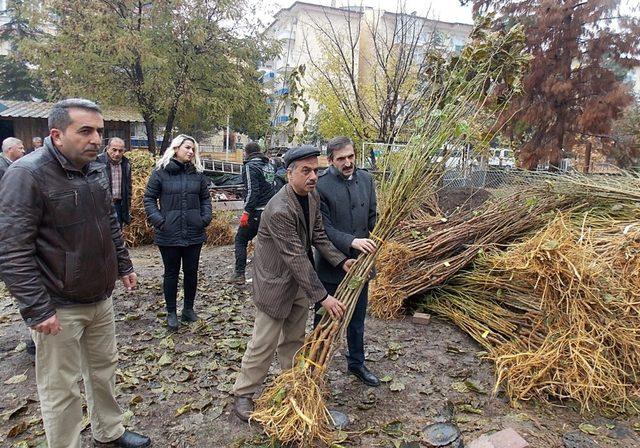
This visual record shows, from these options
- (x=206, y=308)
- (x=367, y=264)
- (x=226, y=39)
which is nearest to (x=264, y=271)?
(x=367, y=264)

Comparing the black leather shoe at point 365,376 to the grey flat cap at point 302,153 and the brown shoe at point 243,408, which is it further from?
the grey flat cap at point 302,153

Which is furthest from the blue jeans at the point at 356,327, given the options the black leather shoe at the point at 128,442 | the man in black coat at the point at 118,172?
the man in black coat at the point at 118,172

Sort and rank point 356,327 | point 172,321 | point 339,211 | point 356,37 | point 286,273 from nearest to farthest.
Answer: point 286,273
point 339,211
point 356,327
point 172,321
point 356,37

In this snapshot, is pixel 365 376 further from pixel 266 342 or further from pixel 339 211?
pixel 339 211

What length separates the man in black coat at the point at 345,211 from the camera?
9.82 feet

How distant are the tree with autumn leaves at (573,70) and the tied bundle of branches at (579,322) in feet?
36.6

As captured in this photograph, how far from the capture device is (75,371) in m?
2.15

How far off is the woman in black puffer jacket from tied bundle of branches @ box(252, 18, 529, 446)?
1.68m

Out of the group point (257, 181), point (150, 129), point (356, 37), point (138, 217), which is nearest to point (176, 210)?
point (257, 181)

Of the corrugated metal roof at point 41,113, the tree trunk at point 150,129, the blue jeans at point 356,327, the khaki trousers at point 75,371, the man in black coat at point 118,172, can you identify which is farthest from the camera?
the corrugated metal roof at point 41,113

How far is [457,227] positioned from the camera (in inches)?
175

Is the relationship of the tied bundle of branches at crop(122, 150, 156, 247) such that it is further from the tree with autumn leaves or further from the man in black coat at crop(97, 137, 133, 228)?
the tree with autumn leaves

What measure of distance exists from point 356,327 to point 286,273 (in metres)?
0.85

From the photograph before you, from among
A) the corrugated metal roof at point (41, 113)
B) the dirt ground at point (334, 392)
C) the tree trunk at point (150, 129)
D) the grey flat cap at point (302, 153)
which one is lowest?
Answer: the dirt ground at point (334, 392)
